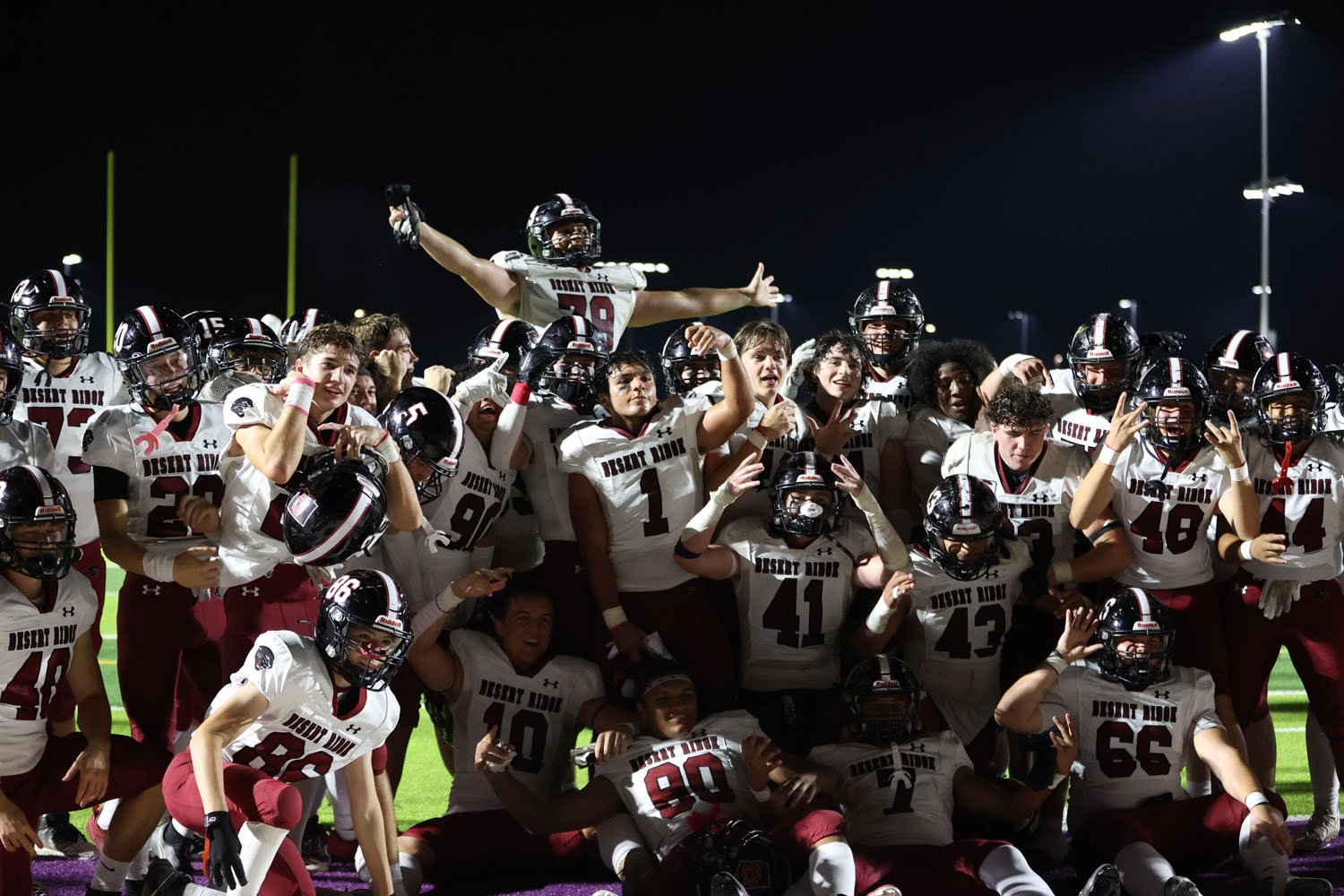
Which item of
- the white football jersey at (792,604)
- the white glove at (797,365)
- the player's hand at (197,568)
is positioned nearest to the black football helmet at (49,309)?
the player's hand at (197,568)

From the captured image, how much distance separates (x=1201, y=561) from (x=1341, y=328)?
38372 millimetres

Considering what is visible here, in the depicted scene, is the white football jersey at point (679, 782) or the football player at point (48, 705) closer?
the football player at point (48, 705)

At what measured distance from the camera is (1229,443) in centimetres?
566

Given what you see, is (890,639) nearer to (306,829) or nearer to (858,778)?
(858,778)

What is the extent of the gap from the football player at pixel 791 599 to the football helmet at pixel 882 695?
362 mm

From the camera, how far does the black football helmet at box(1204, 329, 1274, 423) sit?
6355 mm

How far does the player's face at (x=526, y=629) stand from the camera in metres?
5.67

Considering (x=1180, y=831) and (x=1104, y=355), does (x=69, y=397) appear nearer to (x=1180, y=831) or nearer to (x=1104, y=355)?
(x=1104, y=355)

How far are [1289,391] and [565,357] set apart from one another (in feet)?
11.2

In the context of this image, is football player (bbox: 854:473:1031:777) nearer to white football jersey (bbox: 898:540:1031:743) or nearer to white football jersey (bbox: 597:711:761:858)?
white football jersey (bbox: 898:540:1031:743)

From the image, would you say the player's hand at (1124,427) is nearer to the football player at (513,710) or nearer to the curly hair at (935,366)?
the curly hair at (935,366)

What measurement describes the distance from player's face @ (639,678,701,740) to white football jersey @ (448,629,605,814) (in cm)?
44

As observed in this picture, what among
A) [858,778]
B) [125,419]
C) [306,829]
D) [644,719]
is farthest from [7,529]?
[858,778]

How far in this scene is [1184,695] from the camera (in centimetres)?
556
